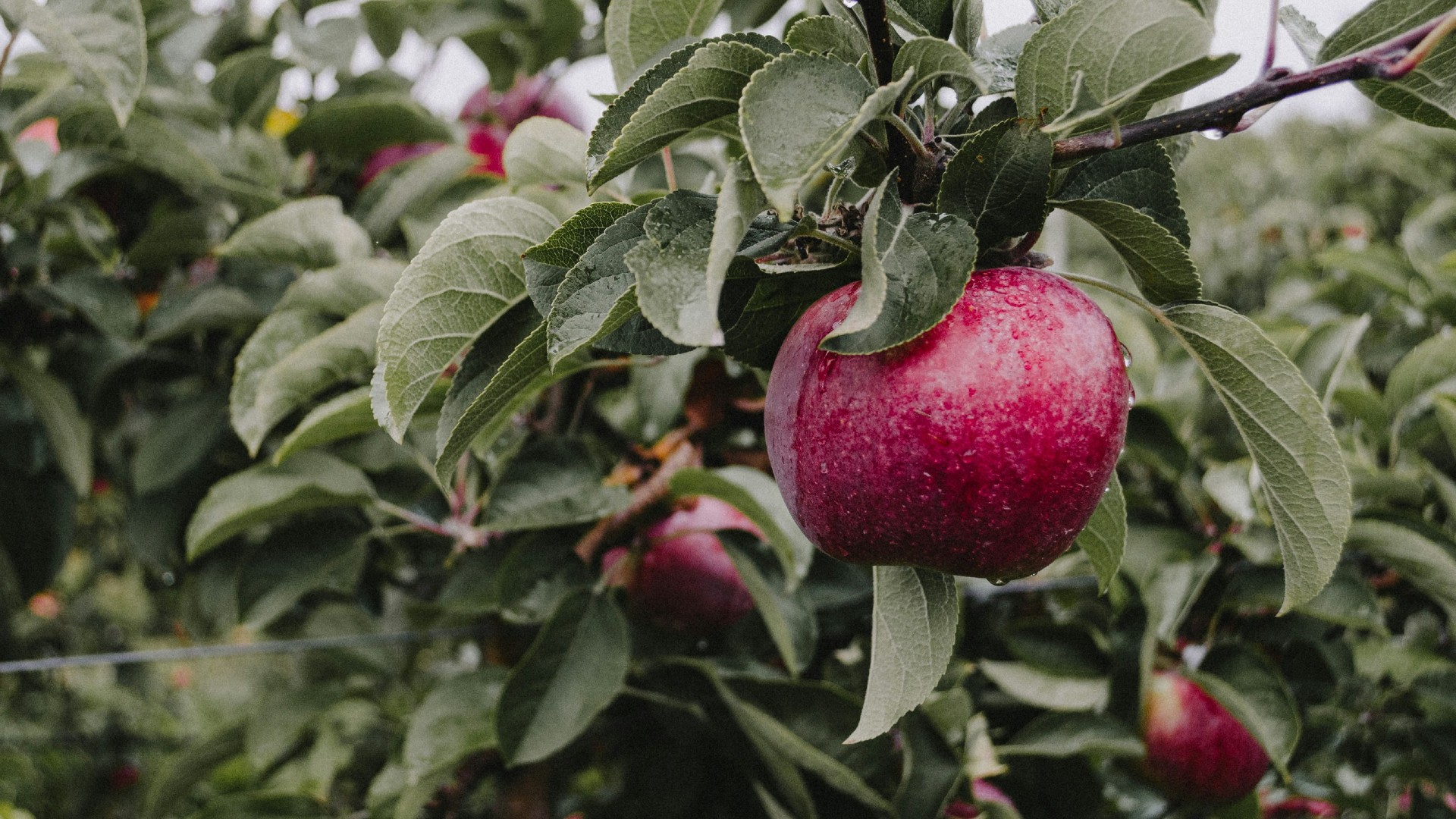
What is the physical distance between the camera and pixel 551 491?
32.2 inches

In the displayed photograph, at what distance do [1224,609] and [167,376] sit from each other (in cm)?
121

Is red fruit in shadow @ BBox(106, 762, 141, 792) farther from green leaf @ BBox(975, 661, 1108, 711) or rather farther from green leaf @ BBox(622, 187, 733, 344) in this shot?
green leaf @ BBox(622, 187, 733, 344)

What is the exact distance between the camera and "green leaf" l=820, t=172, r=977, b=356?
0.39 meters

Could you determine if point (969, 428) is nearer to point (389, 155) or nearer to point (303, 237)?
point (303, 237)

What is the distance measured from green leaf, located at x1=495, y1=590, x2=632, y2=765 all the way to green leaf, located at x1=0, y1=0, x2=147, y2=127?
0.48 metres

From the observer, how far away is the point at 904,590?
1.63ft

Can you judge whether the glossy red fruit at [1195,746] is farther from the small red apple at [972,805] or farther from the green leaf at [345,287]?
the green leaf at [345,287]

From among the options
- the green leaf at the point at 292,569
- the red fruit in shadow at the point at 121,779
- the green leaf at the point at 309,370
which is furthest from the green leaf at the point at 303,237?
the red fruit in shadow at the point at 121,779

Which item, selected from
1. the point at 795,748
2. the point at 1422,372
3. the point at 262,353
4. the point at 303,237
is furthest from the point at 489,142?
the point at 1422,372

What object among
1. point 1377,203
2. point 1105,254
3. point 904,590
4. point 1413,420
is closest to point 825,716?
point 904,590

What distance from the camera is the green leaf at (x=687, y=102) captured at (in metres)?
0.39

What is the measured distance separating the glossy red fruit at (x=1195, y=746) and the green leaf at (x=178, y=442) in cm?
99

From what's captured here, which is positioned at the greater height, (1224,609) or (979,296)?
(979,296)

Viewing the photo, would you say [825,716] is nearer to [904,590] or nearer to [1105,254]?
[904,590]
